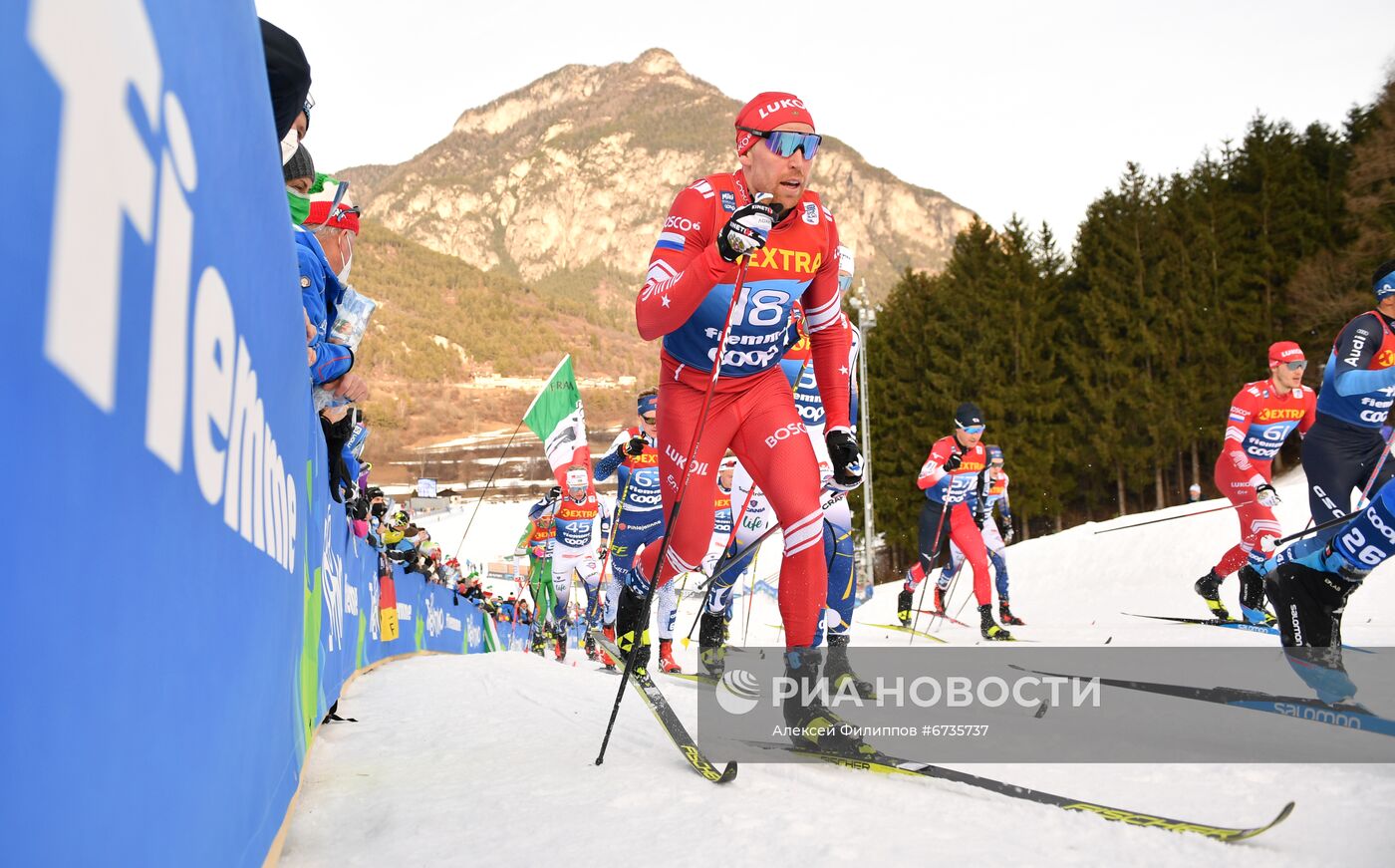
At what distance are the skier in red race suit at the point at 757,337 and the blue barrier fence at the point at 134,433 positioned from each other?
1.83 m

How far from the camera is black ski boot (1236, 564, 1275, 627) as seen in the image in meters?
8.80

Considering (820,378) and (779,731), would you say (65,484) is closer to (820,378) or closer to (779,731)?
(779,731)

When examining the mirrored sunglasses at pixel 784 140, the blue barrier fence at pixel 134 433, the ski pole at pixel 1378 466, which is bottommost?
the blue barrier fence at pixel 134 433

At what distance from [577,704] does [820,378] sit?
203 cm

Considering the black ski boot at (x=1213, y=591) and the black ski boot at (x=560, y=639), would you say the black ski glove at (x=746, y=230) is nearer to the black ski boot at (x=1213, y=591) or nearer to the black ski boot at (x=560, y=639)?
the black ski boot at (x=1213, y=591)

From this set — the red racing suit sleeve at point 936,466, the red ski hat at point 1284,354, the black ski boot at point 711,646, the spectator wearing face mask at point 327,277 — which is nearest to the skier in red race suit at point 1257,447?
the red ski hat at point 1284,354

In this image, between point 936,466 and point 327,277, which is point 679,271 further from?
point 936,466

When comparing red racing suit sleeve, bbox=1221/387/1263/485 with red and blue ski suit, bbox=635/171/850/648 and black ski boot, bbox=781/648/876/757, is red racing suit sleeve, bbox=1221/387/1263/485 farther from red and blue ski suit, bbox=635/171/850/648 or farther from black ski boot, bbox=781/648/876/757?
black ski boot, bbox=781/648/876/757

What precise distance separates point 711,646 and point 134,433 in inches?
199

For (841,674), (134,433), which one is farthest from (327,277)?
(134,433)

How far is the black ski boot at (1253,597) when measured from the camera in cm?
880

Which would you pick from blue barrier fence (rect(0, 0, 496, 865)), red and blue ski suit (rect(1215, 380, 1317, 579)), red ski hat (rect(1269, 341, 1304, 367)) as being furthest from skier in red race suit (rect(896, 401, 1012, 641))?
blue barrier fence (rect(0, 0, 496, 865))

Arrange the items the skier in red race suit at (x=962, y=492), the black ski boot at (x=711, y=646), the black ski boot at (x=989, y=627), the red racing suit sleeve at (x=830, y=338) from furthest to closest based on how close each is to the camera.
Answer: the skier in red race suit at (x=962, y=492), the black ski boot at (x=989, y=627), the black ski boot at (x=711, y=646), the red racing suit sleeve at (x=830, y=338)

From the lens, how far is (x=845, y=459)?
3971 mm
